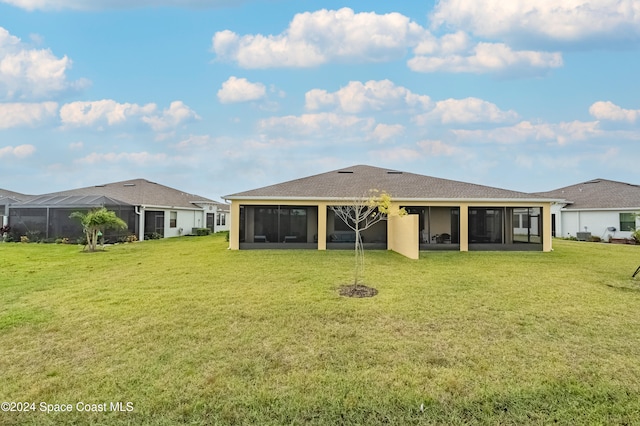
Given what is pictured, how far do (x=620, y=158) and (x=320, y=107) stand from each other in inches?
724

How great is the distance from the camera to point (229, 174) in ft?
93.0

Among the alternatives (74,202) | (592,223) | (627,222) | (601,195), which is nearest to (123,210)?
(74,202)

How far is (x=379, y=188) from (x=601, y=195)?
19.7 metres

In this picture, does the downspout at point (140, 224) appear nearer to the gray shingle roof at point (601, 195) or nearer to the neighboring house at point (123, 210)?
the neighboring house at point (123, 210)

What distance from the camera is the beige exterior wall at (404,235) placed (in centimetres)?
1494

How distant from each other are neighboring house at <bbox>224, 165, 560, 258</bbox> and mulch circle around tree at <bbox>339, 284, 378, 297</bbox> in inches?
318

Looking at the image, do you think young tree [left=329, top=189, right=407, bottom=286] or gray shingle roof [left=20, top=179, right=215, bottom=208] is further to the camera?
gray shingle roof [left=20, top=179, right=215, bottom=208]

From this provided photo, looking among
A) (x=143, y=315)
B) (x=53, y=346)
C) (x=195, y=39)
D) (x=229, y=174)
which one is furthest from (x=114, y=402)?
(x=229, y=174)

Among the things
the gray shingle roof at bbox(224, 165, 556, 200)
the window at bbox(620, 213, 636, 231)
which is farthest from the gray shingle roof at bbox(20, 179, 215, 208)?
the window at bbox(620, 213, 636, 231)

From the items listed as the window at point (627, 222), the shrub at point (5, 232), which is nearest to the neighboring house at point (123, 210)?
the shrub at point (5, 232)

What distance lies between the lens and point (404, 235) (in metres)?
16.3

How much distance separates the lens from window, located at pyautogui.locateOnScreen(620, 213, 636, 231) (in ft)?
78.1

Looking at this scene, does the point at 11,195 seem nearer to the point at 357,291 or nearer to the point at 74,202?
the point at 74,202

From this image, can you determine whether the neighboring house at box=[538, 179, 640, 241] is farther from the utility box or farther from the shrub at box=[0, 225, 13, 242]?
the shrub at box=[0, 225, 13, 242]
